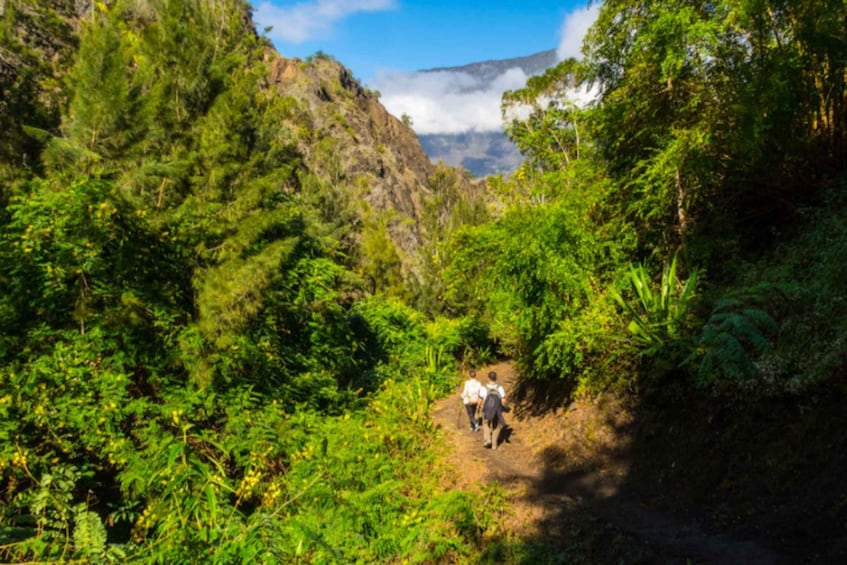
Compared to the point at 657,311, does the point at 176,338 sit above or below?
above

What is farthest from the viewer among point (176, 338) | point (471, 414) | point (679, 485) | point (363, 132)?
point (363, 132)

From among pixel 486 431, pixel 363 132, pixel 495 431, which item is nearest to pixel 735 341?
pixel 495 431

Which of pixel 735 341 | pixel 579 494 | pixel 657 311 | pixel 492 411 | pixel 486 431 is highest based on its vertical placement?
pixel 657 311

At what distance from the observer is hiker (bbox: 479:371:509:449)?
838 cm

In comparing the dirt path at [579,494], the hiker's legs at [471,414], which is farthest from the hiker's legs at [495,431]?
the hiker's legs at [471,414]

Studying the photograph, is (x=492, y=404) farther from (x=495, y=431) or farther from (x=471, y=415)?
(x=471, y=415)

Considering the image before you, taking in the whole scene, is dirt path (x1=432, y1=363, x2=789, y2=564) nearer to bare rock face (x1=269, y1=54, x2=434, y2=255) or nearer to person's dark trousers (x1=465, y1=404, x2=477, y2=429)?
person's dark trousers (x1=465, y1=404, x2=477, y2=429)

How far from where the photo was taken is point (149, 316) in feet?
23.7

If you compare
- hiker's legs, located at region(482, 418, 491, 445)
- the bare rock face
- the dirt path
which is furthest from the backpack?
the bare rock face

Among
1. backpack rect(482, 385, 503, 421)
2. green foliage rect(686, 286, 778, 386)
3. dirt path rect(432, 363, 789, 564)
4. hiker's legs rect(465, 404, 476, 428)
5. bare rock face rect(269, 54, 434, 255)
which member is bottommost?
dirt path rect(432, 363, 789, 564)

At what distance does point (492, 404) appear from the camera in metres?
8.42

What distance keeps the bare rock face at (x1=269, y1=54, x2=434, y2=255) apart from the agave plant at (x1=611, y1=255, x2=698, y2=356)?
42.3m

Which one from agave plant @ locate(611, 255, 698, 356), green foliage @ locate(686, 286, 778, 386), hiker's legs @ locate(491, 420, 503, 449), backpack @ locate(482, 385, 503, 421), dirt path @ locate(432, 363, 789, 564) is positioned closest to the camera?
dirt path @ locate(432, 363, 789, 564)

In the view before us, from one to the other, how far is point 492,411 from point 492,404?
0.47 ft
